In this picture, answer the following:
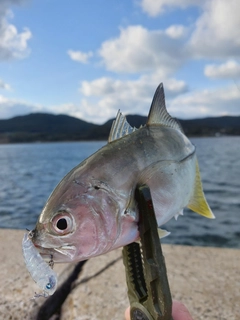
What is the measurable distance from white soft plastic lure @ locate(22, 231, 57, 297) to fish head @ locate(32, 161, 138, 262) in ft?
0.07

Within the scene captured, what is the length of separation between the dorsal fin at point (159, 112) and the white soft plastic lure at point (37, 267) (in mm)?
760

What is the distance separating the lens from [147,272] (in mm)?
1468

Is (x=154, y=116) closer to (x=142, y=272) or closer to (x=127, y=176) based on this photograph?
(x=127, y=176)

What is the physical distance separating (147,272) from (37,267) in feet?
1.53

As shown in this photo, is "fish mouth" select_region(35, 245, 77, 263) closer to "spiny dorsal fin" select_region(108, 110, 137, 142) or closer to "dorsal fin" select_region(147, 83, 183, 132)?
"spiny dorsal fin" select_region(108, 110, 137, 142)

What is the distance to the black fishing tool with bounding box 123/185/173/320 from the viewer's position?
1.38 m

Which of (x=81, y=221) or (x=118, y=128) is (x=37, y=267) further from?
(x=118, y=128)

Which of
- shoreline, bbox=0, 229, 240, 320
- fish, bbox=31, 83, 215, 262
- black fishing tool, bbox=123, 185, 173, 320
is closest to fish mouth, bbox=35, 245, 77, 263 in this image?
fish, bbox=31, 83, 215, 262

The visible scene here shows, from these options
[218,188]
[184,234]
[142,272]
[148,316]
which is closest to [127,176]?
[142,272]

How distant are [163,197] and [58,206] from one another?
1.48 ft

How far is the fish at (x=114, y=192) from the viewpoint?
123 centimetres

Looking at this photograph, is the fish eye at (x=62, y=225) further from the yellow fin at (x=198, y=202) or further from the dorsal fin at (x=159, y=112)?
the yellow fin at (x=198, y=202)

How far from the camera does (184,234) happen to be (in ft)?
30.5

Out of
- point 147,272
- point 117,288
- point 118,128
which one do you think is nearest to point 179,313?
point 147,272
